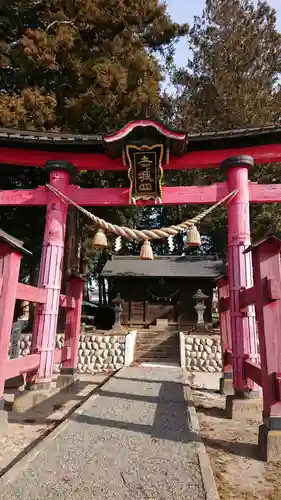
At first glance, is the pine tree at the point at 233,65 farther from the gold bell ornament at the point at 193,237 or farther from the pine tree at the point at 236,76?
the gold bell ornament at the point at 193,237

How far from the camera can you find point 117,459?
11.5ft

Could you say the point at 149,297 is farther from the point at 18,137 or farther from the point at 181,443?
the point at 181,443

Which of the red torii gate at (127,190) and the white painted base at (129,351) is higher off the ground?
the red torii gate at (127,190)

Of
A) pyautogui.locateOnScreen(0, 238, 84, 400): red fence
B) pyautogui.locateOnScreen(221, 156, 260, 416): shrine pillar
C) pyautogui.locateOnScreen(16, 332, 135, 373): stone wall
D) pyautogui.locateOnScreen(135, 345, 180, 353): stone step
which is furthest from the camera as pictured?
pyautogui.locateOnScreen(135, 345, 180, 353): stone step

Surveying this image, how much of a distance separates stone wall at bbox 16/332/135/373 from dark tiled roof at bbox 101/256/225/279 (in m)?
6.59

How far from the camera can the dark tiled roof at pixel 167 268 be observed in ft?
62.7

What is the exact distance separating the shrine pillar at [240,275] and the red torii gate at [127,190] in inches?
0.7

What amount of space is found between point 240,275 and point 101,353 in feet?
25.8

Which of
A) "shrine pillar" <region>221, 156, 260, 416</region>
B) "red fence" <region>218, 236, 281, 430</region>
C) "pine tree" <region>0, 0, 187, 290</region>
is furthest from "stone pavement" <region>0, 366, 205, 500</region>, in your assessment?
"pine tree" <region>0, 0, 187, 290</region>

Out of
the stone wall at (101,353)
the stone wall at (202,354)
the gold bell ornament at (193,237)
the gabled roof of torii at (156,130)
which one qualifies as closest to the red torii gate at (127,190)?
the gabled roof of torii at (156,130)

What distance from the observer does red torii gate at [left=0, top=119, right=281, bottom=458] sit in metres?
6.57

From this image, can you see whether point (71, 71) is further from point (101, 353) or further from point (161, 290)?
point (161, 290)

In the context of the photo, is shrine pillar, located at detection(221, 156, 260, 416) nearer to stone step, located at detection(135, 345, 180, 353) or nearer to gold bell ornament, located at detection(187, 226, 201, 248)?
gold bell ornament, located at detection(187, 226, 201, 248)

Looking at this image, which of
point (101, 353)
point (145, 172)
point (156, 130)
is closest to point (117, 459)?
point (145, 172)
